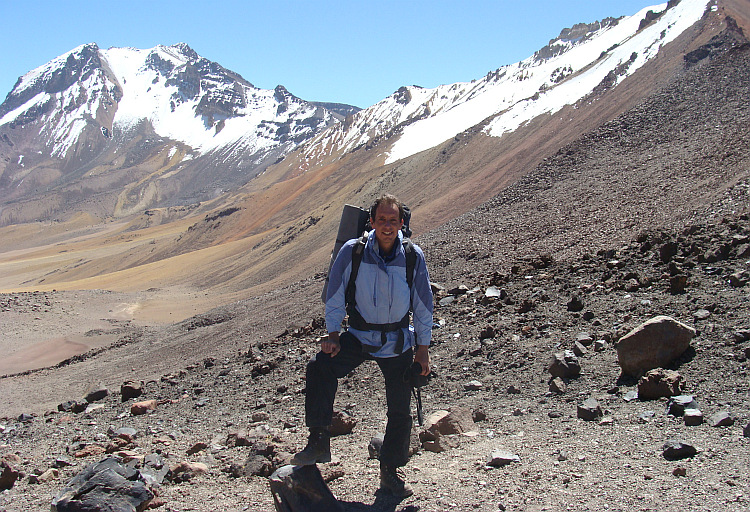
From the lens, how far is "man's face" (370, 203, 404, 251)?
3.96 meters

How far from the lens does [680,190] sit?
43.3ft

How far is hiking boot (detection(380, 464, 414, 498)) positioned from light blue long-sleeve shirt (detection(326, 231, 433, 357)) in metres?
0.80

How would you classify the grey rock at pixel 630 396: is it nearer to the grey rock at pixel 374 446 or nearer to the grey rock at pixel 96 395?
the grey rock at pixel 374 446

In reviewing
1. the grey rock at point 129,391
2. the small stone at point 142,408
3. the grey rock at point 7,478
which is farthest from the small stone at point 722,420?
the grey rock at point 129,391

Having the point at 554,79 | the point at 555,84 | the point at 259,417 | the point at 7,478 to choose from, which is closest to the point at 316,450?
the point at 7,478

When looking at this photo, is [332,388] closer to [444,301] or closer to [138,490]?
[138,490]

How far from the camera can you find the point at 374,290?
3990mm

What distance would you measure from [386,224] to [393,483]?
176 centimetres

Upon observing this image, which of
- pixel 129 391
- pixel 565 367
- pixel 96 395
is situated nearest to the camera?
pixel 565 367

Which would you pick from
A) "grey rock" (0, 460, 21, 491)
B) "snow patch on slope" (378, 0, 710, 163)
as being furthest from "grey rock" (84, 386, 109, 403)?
"snow patch on slope" (378, 0, 710, 163)

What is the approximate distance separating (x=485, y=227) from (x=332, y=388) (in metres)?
12.7

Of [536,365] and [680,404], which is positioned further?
[536,365]

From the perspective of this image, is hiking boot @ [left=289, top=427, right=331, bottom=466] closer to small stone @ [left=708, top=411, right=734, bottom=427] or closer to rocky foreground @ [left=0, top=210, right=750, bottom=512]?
rocky foreground @ [left=0, top=210, right=750, bottom=512]

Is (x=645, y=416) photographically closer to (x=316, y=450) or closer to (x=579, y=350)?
(x=579, y=350)
